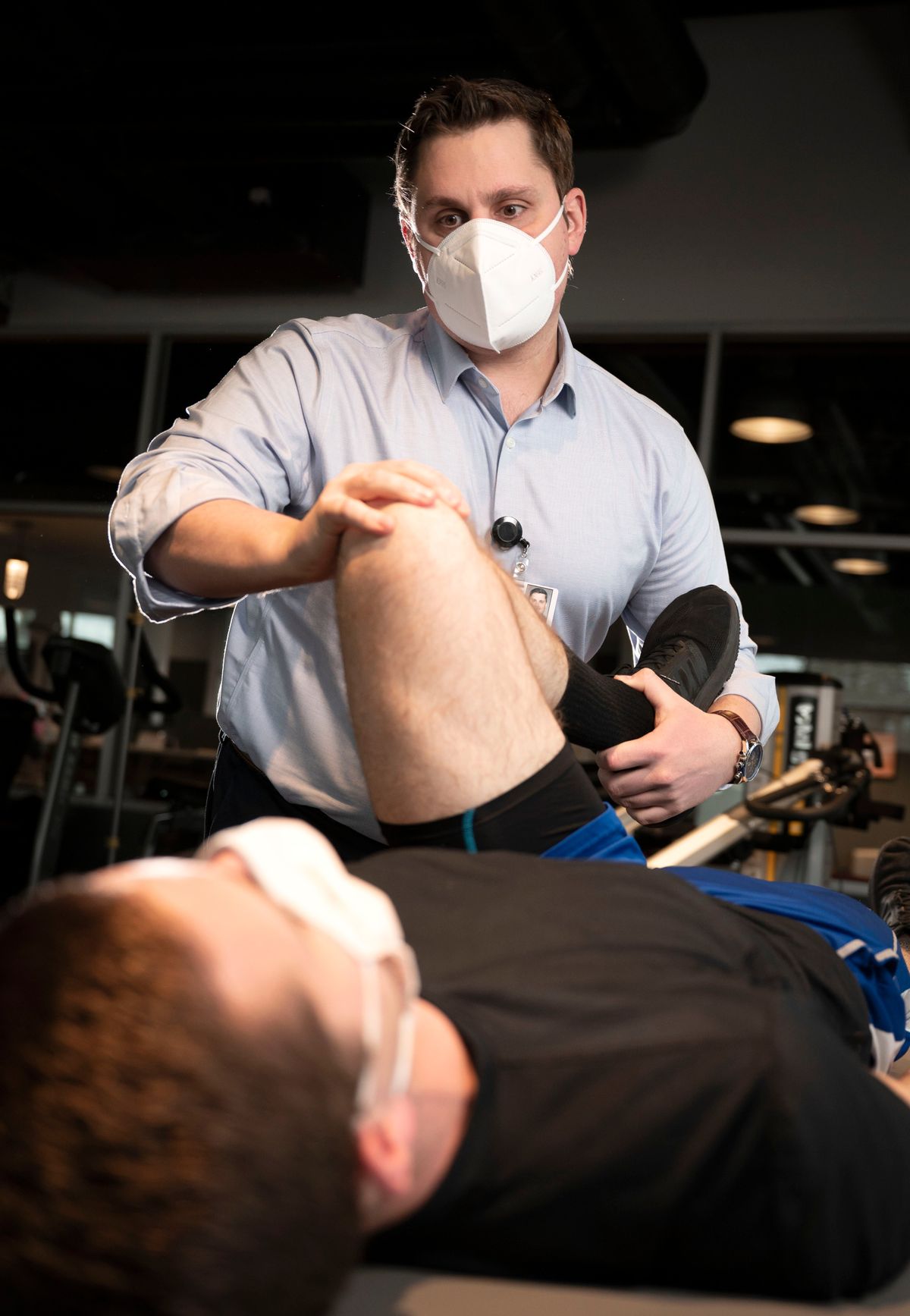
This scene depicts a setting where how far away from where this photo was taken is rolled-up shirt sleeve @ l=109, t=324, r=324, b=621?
1342 mm

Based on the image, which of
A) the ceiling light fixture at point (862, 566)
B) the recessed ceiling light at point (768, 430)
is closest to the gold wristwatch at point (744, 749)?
the ceiling light fixture at point (862, 566)

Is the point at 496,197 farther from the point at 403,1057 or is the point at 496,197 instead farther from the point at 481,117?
the point at 403,1057

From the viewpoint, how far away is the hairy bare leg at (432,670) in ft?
3.39

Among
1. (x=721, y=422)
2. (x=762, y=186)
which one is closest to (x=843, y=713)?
(x=721, y=422)

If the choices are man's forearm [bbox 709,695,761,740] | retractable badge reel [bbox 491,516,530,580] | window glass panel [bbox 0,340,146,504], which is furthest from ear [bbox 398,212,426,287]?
window glass panel [bbox 0,340,146,504]

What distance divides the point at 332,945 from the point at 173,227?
211 inches

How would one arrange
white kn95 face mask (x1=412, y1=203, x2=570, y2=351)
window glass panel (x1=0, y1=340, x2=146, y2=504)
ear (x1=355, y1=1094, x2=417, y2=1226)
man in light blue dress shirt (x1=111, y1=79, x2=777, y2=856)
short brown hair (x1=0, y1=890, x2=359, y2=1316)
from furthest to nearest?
window glass panel (x1=0, y1=340, x2=146, y2=504)
white kn95 face mask (x1=412, y1=203, x2=570, y2=351)
man in light blue dress shirt (x1=111, y1=79, x2=777, y2=856)
ear (x1=355, y1=1094, x2=417, y2=1226)
short brown hair (x1=0, y1=890, x2=359, y2=1316)

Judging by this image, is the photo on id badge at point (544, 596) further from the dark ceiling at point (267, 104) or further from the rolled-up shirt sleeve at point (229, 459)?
the dark ceiling at point (267, 104)

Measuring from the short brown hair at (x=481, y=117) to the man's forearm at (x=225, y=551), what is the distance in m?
0.71

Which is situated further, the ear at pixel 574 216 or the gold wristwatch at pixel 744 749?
the ear at pixel 574 216

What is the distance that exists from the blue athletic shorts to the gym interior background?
3.26 metres

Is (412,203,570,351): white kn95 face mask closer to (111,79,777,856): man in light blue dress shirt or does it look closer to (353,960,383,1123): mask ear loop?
(111,79,777,856): man in light blue dress shirt

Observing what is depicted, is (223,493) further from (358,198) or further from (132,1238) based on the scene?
(358,198)

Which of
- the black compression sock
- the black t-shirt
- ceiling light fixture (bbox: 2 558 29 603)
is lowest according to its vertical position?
the black t-shirt
